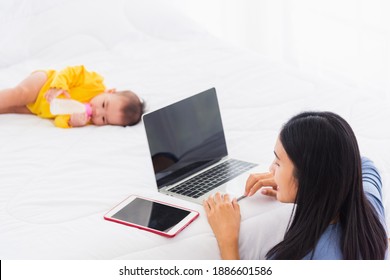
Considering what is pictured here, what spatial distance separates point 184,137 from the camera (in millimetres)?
1411

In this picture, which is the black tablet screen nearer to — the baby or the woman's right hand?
the woman's right hand

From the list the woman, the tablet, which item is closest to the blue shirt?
the woman

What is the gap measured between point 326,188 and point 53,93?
3.60 feet

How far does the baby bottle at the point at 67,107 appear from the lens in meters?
1.82

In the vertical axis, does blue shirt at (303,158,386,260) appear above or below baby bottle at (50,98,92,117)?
below

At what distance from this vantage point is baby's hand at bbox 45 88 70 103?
184 cm

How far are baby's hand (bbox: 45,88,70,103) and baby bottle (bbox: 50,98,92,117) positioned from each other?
0.01 metres

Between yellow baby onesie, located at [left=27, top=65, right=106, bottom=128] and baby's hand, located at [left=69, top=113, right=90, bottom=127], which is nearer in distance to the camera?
baby's hand, located at [left=69, top=113, right=90, bottom=127]

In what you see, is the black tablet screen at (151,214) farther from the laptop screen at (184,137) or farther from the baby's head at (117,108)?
the baby's head at (117,108)

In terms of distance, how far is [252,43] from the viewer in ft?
9.33

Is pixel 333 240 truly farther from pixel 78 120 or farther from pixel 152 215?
pixel 78 120

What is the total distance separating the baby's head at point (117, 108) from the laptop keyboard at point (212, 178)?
1.39 ft

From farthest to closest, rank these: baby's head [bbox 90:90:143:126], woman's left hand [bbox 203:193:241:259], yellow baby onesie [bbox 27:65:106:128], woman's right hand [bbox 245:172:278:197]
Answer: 1. yellow baby onesie [bbox 27:65:106:128]
2. baby's head [bbox 90:90:143:126]
3. woman's right hand [bbox 245:172:278:197]
4. woman's left hand [bbox 203:193:241:259]

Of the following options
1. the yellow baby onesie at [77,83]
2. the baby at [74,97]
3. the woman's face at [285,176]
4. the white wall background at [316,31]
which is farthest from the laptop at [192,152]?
the white wall background at [316,31]
